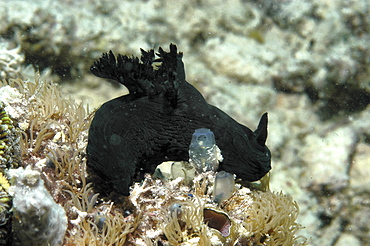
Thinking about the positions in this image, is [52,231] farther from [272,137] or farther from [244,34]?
[244,34]

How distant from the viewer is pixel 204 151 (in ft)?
9.63

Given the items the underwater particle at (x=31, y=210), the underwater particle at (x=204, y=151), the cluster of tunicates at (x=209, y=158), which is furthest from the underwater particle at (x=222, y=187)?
the underwater particle at (x=31, y=210)

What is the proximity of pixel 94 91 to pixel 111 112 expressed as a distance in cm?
221

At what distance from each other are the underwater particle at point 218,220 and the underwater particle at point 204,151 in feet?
1.65

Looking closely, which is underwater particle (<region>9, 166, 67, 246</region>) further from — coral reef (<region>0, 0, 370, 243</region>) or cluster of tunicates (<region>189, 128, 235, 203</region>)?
coral reef (<region>0, 0, 370, 243</region>)

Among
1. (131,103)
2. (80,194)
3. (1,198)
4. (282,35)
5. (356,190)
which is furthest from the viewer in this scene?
(282,35)

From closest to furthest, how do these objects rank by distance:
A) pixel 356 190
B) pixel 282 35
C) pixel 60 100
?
pixel 60 100 → pixel 356 190 → pixel 282 35

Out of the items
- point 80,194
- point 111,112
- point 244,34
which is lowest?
point 80,194

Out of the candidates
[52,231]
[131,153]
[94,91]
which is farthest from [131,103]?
[94,91]

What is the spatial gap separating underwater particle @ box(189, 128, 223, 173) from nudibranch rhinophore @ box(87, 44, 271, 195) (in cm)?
8

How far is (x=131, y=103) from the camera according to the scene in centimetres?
289

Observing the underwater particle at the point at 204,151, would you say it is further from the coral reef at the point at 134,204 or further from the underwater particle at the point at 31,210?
the underwater particle at the point at 31,210

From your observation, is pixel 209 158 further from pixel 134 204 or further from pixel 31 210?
pixel 31 210

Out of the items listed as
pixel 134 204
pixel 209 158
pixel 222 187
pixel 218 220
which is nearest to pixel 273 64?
pixel 209 158
